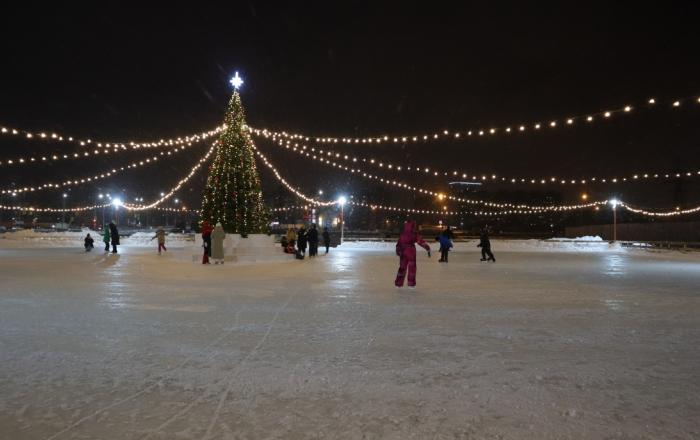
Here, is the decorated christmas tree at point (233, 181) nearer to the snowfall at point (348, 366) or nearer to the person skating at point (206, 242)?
the person skating at point (206, 242)

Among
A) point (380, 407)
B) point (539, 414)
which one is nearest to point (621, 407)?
point (539, 414)

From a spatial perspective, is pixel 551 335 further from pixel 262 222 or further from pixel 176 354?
pixel 262 222

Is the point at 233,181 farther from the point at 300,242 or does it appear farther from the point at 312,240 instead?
the point at 312,240

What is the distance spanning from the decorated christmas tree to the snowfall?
12.4 metres

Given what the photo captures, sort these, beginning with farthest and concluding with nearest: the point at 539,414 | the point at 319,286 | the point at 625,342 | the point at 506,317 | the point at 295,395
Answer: the point at 319,286
the point at 506,317
the point at 625,342
the point at 295,395
the point at 539,414

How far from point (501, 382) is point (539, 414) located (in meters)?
0.74

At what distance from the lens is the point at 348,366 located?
190 inches

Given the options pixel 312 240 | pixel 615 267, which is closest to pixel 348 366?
pixel 615 267

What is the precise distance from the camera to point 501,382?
433 cm

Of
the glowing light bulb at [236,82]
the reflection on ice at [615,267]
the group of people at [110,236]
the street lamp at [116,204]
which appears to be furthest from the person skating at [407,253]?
the street lamp at [116,204]

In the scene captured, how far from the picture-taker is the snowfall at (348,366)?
11.3ft

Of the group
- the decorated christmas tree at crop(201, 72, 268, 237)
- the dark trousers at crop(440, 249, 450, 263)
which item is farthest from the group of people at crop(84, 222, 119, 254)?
the dark trousers at crop(440, 249, 450, 263)

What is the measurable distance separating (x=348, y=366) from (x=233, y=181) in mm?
18162

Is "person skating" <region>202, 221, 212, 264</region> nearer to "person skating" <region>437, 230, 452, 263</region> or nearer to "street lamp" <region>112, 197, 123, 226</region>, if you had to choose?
"person skating" <region>437, 230, 452, 263</region>
